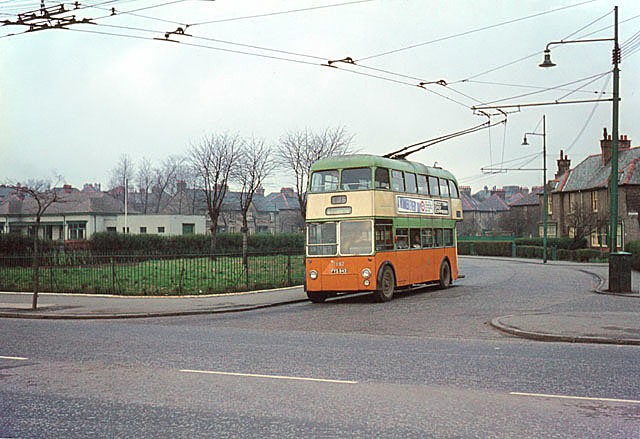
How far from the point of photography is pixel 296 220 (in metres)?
101

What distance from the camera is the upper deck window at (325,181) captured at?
2117 cm

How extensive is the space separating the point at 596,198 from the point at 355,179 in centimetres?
4790

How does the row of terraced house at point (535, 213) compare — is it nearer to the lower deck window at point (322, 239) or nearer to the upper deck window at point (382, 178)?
the lower deck window at point (322, 239)

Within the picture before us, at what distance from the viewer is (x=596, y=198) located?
6303 centimetres

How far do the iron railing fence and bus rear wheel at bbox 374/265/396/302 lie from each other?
5486 millimetres

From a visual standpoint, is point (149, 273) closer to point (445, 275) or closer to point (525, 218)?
point (445, 275)

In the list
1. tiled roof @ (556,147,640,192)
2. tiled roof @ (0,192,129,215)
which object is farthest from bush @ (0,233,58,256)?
tiled roof @ (556,147,640,192)

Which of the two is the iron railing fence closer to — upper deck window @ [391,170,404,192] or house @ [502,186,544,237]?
upper deck window @ [391,170,404,192]

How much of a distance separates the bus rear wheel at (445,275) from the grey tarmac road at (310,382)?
10147mm

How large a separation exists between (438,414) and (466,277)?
90.6 feet

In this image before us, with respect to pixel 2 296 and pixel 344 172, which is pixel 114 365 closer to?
pixel 344 172

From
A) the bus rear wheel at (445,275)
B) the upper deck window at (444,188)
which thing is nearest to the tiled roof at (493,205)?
the bus rear wheel at (445,275)

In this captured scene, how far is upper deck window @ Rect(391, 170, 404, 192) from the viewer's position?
21.8 m

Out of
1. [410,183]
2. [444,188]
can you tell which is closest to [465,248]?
[444,188]
